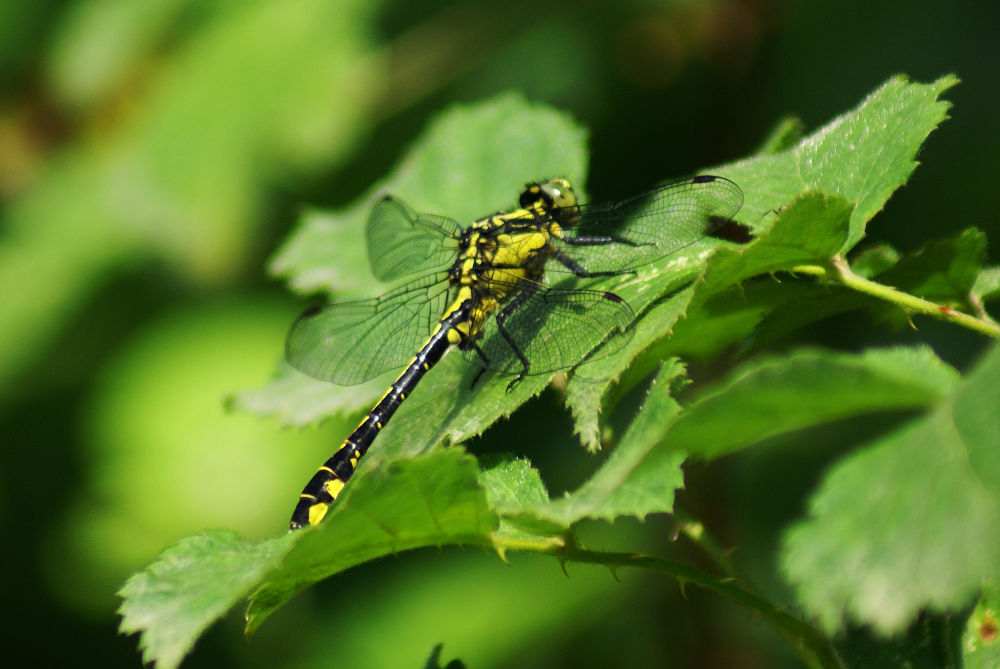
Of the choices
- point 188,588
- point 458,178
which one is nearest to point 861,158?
point 458,178

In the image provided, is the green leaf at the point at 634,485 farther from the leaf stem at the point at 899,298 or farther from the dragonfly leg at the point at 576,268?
the dragonfly leg at the point at 576,268

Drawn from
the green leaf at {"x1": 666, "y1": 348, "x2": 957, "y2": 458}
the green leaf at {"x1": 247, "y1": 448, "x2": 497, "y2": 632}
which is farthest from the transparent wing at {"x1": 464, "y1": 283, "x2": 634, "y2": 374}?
the green leaf at {"x1": 666, "y1": 348, "x2": 957, "y2": 458}

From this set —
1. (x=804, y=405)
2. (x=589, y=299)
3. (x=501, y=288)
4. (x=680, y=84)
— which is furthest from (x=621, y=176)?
(x=804, y=405)

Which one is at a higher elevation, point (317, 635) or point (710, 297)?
point (710, 297)

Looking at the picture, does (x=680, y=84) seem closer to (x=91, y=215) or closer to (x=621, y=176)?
(x=621, y=176)

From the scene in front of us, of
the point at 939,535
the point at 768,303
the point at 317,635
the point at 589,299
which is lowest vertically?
the point at 317,635

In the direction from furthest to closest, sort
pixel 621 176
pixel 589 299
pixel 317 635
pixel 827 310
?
pixel 621 176
pixel 317 635
pixel 589 299
pixel 827 310
